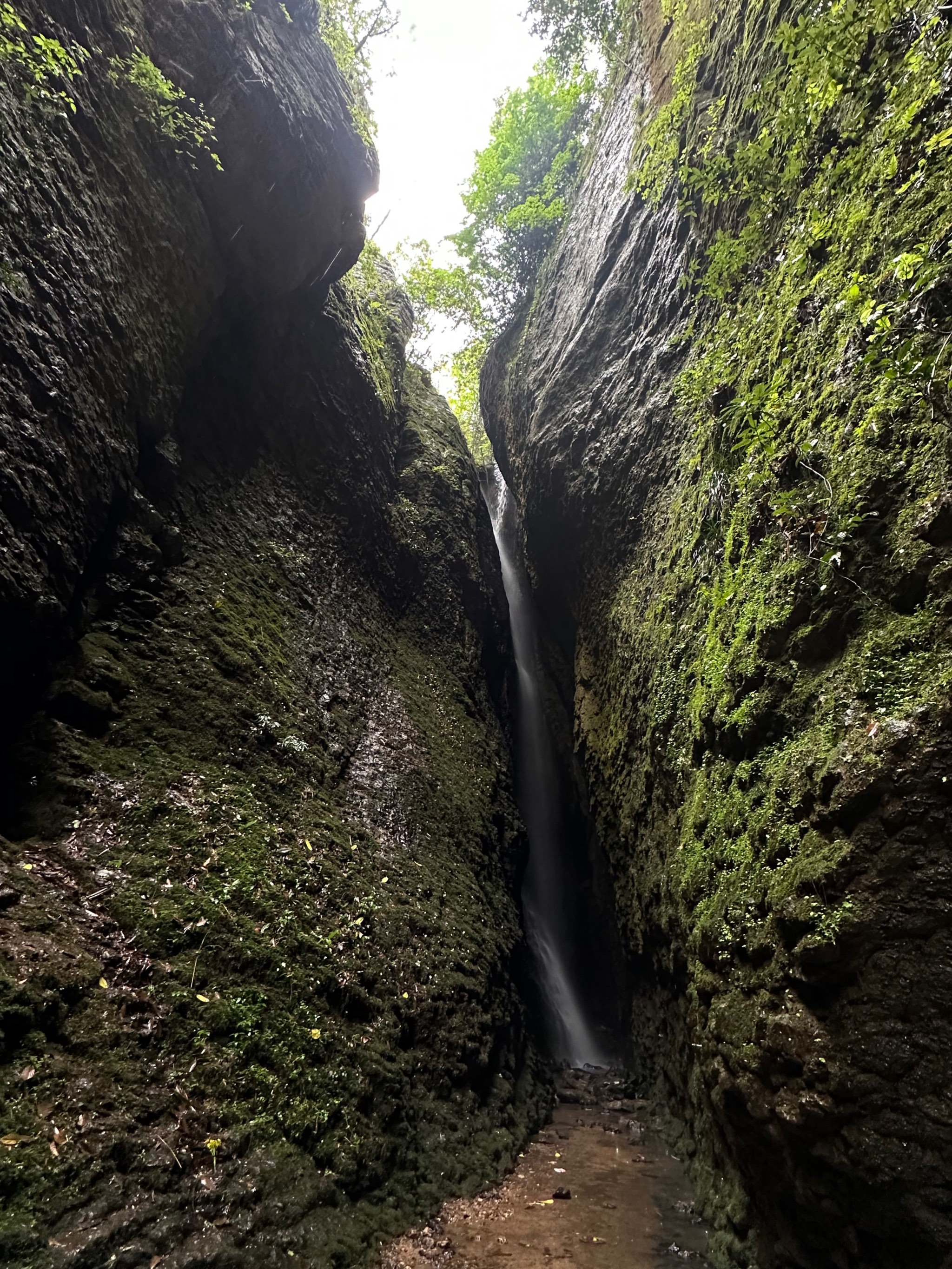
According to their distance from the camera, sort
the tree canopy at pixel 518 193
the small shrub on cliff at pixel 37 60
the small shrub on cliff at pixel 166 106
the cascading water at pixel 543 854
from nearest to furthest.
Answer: the small shrub on cliff at pixel 37 60 < the small shrub on cliff at pixel 166 106 < the cascading water at pixel 543 854 < the tree canopy at pixel 518 193

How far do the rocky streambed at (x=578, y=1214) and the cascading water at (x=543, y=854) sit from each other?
135 inches

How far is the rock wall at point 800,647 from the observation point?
3.23m

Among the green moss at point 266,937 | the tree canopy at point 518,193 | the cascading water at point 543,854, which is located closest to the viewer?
the green moss at point 266,937

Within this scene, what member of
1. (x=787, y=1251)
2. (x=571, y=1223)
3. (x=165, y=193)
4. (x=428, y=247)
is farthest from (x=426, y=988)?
(x=428, y=247)

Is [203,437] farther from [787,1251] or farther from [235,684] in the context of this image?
[787,1251]

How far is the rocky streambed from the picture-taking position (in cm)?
438

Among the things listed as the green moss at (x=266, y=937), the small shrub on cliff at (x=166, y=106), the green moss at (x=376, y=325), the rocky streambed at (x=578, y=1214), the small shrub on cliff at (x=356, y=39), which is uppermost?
the small shrub on cliff at (x=356, y=39)

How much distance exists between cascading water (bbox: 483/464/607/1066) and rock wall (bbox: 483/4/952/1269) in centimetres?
250

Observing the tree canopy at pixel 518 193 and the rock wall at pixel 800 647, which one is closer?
the rock wall at pixel 800 647

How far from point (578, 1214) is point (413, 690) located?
21.3 ft

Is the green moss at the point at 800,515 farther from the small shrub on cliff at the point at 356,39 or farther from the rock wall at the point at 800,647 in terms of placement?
the small shrub on cliff at the point at 356,39

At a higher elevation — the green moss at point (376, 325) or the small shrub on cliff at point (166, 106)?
the green moss at point (376, 325)

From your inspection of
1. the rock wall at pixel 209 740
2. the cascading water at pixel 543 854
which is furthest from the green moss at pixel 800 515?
the cascading water at pixel 543 854

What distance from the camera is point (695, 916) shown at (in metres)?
5.54
